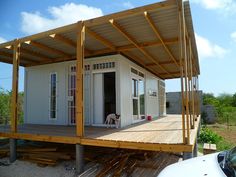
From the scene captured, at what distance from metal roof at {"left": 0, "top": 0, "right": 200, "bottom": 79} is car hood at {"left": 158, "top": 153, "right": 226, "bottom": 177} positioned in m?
2.84

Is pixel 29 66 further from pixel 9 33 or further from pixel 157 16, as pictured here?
pixel 157 16

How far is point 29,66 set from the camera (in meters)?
10.1

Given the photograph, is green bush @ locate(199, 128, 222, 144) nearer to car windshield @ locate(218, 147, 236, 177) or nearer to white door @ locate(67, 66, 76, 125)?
white door @ locate(67, 66, 76, 125)

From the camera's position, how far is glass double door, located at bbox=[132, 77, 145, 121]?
9.28m

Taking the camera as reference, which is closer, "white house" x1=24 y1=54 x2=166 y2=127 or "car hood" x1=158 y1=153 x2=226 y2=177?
"car hood" x1=158 y1=153 x2=226 y2=177

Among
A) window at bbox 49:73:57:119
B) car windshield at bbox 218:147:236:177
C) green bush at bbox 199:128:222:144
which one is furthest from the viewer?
green bush at bbox 199:128:222:144

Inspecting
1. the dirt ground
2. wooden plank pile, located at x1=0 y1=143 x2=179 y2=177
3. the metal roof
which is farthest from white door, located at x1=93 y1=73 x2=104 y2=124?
the dirt ground

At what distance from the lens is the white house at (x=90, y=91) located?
26.5 ft

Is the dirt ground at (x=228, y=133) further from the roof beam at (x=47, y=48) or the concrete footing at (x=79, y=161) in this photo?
the roof beam at (x=47, y=48)

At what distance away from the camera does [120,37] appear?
6727 mm

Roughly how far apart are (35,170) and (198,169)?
189 inches

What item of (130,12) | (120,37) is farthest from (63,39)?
(130,12)

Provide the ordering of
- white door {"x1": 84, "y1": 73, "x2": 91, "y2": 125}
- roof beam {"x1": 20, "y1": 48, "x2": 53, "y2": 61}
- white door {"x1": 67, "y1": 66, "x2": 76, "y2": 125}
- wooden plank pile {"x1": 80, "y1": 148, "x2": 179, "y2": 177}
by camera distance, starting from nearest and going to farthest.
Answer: wooden plank pile {"x1": 80, "y1": 148, "x2": 179, "y2": 177}, roof beam {"x1": 20, "y1": 48, "x2": 53, "y2": 61}, white door {"x1": 84, "y1": 73, "x2": 91, "y2": 125}, white door {"x1": 67, "y1": 66, "x2": 76, "y2": 125}

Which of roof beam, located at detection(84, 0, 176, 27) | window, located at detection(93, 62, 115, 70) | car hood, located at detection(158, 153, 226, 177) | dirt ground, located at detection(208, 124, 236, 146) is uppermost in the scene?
roof beam, located at detection(84, 0, 176, 27)
